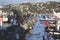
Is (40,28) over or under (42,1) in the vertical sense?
under

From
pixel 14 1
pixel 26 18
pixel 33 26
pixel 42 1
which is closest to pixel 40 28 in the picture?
pixel 33 26

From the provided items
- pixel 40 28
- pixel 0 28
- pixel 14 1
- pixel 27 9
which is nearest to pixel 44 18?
pixel 40 28

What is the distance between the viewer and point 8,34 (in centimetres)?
151

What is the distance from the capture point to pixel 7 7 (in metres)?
1.54

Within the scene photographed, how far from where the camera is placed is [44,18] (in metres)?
1.48

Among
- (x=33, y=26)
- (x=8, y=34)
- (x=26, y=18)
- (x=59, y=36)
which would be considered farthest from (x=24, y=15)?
(x=59, y=36)

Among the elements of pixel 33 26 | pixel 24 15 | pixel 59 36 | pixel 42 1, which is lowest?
pixel 59 36

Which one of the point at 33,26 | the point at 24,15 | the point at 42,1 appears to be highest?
the point at 42,1

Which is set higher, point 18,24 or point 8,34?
point 18,24

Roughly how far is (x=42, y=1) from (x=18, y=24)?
0.36m

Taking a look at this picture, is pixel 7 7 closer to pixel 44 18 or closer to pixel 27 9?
pixel 27 9

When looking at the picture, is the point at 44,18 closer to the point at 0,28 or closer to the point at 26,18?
the point at 26,18

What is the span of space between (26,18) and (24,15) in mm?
39

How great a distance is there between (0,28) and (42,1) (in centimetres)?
54
